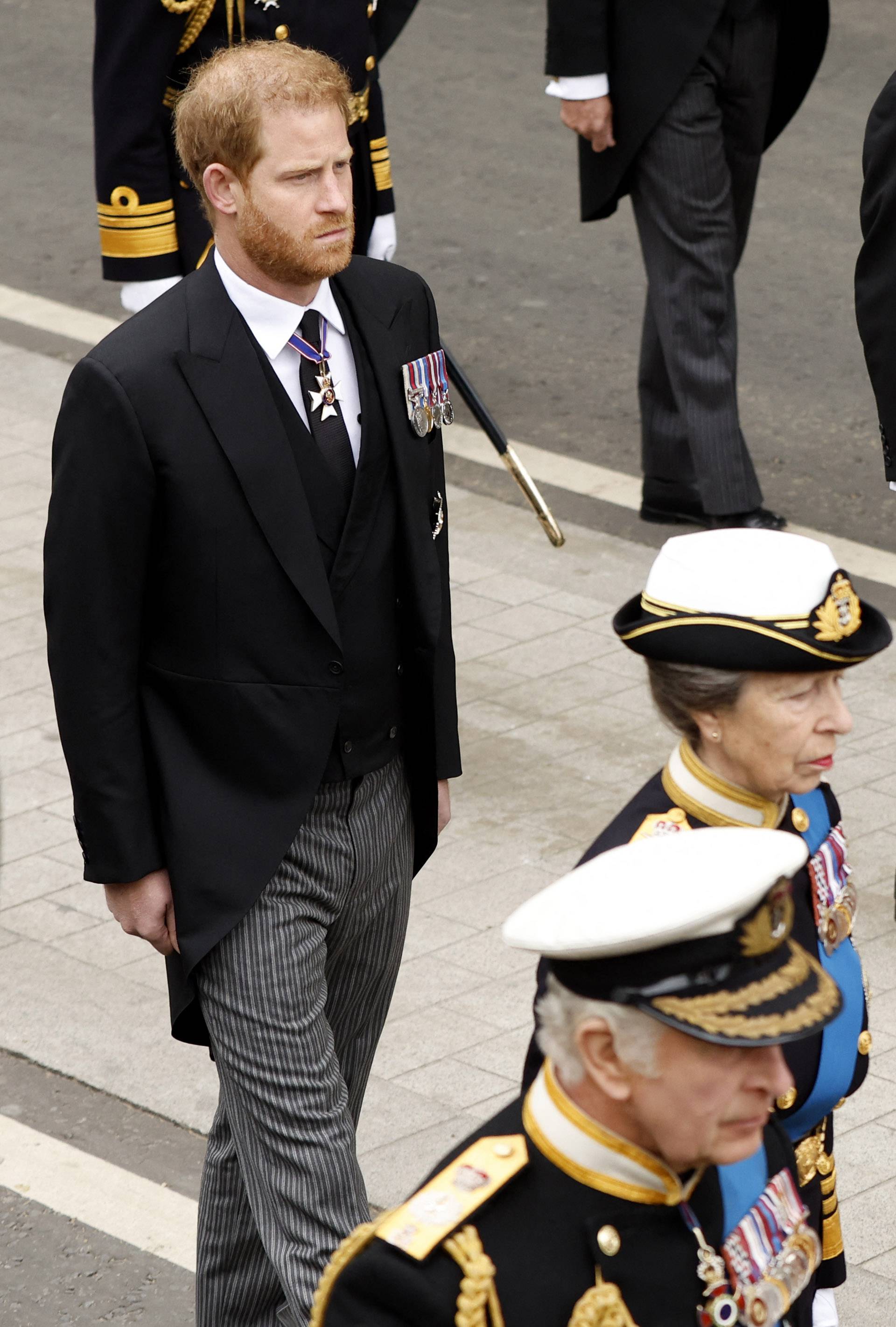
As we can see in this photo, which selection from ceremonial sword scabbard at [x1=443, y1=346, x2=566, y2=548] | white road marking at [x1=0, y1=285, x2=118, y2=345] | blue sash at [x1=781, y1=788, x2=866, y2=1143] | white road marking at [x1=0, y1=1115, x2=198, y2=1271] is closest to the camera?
blue sash at [x1=781, y1=788, x2=866, y2=1143]

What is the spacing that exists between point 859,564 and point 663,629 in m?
4.35

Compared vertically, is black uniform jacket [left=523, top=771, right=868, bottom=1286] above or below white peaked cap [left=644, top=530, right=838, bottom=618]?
below

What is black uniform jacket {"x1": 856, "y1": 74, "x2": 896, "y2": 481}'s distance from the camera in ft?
16.6

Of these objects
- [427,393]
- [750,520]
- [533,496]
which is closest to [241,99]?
[427,393]

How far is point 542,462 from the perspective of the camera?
8203 millimetres

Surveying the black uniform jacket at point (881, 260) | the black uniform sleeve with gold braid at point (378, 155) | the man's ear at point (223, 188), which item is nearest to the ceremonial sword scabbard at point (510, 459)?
the black uniform sleeve with gold braid at point (378, 155)

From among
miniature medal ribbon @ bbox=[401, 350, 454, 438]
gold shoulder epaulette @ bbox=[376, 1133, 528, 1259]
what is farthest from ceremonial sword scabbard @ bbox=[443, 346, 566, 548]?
gold shoulder epaulette @ bbox=[376, 1133, 528, 1259]

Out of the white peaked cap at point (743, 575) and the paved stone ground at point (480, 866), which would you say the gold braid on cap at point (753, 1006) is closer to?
the white peaked cap at point (743, 575)

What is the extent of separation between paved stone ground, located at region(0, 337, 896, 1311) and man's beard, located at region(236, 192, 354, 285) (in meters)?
1.88

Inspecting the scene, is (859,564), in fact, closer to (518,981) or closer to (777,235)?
(518,981)

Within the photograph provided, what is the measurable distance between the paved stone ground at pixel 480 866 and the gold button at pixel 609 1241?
1.92 metres

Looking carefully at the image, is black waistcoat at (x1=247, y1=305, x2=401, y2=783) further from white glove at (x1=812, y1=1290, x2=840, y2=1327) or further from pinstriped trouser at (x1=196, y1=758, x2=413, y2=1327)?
white glove at (x1=812, y1=1290, x2=840, y2=1327)

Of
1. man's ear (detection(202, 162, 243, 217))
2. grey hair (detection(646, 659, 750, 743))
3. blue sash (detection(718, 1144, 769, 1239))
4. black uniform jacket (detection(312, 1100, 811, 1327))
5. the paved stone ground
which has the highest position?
man's ear (detection(202, 162, 243, 217))

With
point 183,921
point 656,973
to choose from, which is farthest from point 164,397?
point 656,973
